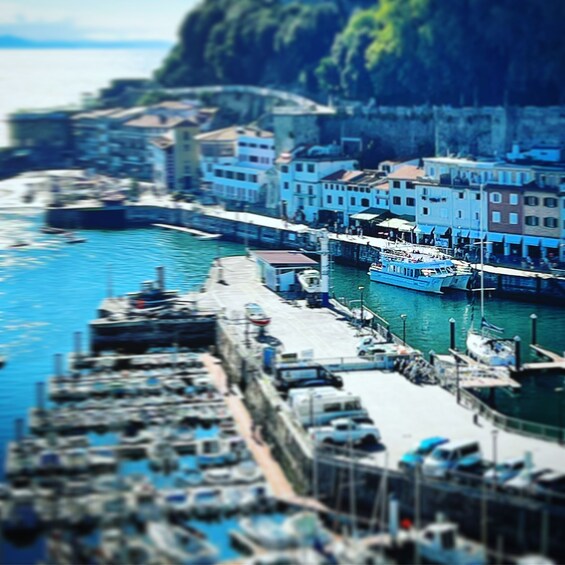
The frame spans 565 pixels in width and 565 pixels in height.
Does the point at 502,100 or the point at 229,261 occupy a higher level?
the point at 502,100

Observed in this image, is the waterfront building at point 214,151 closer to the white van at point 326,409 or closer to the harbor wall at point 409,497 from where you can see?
the white van at point 326,409

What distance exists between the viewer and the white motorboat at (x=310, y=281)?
31.3 metres

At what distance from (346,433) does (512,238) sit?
61.2 feet

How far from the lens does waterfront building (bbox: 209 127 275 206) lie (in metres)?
49.6

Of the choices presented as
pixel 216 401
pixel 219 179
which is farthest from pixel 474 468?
pixel 219 179

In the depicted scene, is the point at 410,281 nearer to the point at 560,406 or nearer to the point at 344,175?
the point at 344,175

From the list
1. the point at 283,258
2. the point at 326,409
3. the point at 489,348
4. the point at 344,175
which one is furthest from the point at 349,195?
the point at 326,409

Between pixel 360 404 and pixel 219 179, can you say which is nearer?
pixel 360 404

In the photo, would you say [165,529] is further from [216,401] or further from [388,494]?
[216,401]

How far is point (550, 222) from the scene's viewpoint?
3662 cm

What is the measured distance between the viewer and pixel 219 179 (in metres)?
52.0

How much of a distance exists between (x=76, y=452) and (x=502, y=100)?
30249 millimetres

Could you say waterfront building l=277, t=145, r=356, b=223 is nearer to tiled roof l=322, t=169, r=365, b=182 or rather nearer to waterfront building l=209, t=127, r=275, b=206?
tiled roof l=322, t=169, r=365, b=182

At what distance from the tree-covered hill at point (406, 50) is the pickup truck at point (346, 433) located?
2723 cm
